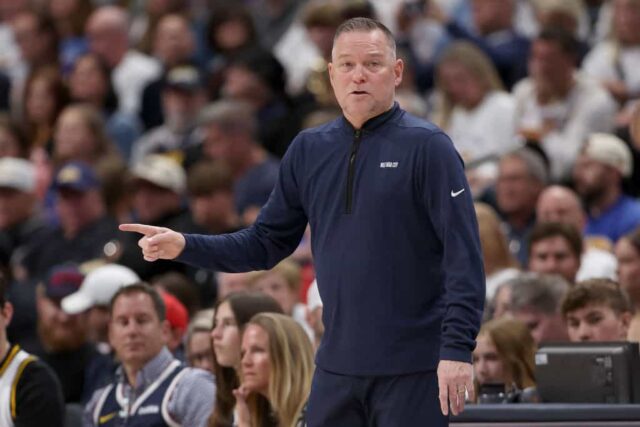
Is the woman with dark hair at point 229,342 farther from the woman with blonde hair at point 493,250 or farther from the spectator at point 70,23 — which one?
the spectator at point 70,23

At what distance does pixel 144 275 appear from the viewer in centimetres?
1021

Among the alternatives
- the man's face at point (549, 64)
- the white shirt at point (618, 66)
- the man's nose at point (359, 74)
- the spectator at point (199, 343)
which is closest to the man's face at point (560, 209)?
the man's face at point (549, 64)

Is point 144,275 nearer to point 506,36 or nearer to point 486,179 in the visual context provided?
point 486,179

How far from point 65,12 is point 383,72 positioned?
10.5m

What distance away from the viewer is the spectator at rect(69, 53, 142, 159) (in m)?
13.2

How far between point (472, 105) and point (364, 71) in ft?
21.3

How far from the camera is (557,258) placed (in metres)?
8.84

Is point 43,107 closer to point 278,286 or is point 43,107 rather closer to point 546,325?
point 278,286

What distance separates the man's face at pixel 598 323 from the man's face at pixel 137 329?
6.78 ft

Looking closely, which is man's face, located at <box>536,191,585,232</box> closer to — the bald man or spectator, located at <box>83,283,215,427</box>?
the bald man

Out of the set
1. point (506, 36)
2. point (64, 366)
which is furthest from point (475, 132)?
point (64, 366)

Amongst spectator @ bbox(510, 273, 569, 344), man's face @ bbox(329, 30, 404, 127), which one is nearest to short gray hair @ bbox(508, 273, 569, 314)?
spectator @ bbox(510, 273, 569, 344)

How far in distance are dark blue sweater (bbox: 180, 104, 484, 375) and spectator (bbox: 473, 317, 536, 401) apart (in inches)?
104

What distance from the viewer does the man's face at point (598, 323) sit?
24.2 ft
